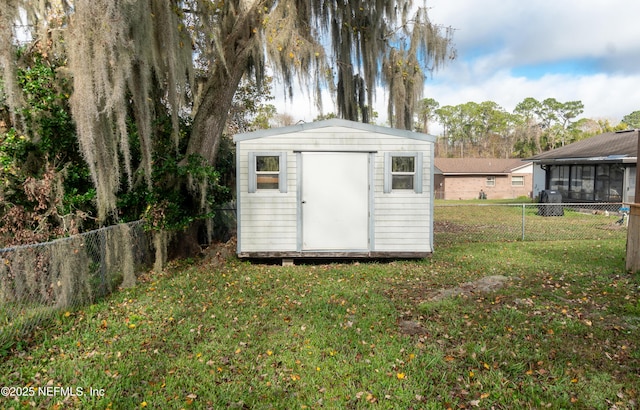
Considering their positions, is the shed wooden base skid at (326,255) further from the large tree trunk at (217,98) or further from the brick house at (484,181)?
the brick house at (484,181)

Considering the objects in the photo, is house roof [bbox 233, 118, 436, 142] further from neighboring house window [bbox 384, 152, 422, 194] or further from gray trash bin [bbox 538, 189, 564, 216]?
gray trash bin [bbox 538, 189, 564, 216]

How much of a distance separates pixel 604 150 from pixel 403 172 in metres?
14.8

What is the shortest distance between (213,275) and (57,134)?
9.70 ft

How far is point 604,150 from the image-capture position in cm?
1700

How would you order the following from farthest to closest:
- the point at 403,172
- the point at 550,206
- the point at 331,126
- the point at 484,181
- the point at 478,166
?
1. the point at 478,166
2. the point at 484,181
3. the point at 550,206
4. the point at 403,172
5. the point at 331,126

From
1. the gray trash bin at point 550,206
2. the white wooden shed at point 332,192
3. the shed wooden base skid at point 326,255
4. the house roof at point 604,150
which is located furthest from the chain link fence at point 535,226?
the white wooden shed at point 332,192

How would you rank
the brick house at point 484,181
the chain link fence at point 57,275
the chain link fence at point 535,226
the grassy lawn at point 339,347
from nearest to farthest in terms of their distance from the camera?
the grassy lawn at point 339,347
the chain link fence at point 57,275
the chain link fence at point 535,226
the brick house at point 484,181

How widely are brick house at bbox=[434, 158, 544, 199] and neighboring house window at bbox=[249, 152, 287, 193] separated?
24.7 m

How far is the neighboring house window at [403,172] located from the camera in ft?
22.8

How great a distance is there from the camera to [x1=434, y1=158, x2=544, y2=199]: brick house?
29.8m

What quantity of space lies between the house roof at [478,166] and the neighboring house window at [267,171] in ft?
81.0

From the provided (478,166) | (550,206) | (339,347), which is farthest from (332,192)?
(478,166)

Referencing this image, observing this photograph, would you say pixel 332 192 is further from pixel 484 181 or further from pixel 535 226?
pixel 484 181

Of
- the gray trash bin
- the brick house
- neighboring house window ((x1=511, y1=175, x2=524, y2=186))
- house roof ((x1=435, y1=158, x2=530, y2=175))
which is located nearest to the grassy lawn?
the gray trash bin
